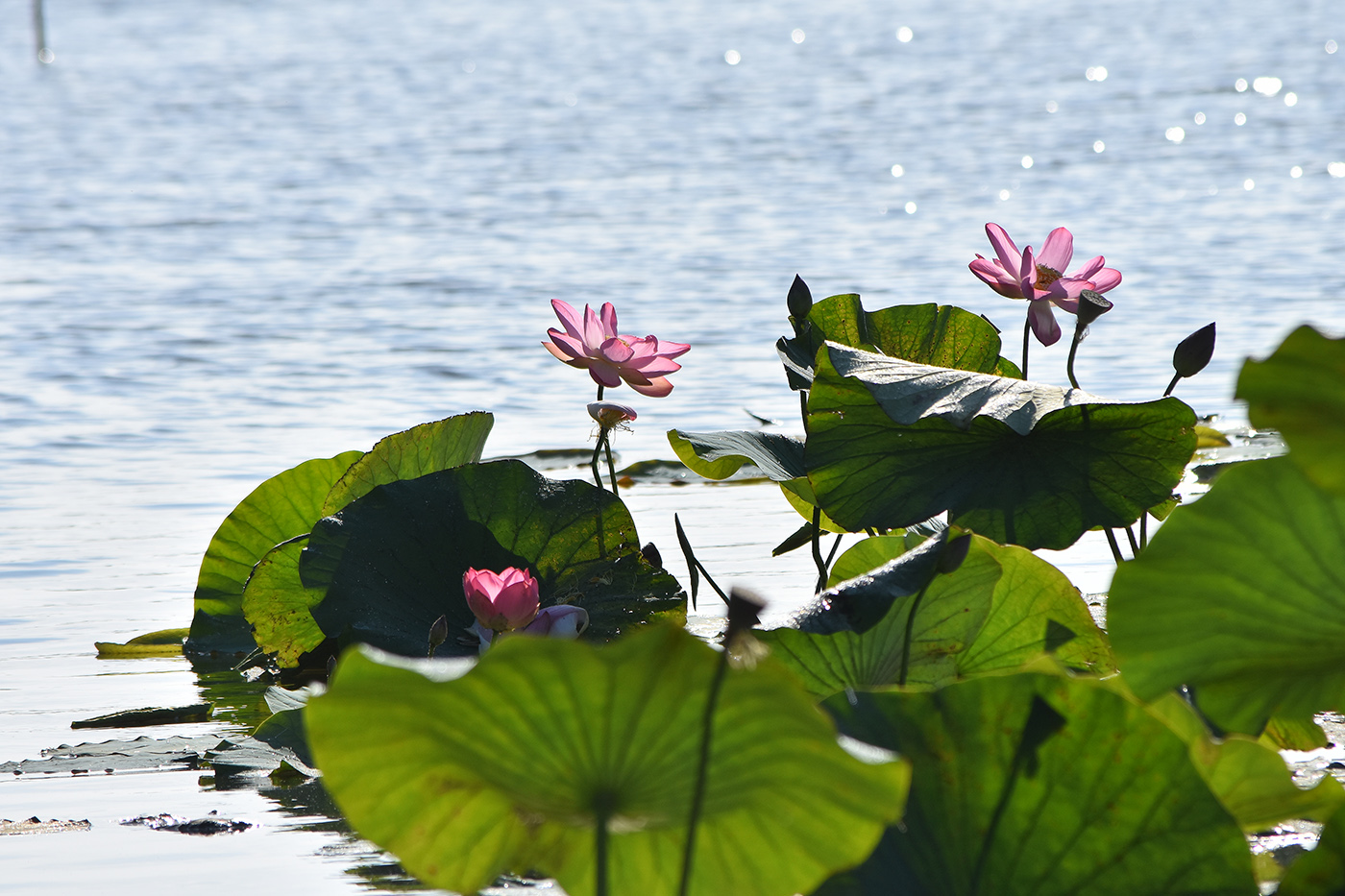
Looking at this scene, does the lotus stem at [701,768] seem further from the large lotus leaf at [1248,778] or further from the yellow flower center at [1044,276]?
the yellow flower center at [1044,276]

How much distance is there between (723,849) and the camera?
0.86m

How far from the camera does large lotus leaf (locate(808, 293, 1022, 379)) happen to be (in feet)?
5.84

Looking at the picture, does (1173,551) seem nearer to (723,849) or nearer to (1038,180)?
(723,849)

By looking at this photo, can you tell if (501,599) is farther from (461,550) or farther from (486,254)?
(486,254)

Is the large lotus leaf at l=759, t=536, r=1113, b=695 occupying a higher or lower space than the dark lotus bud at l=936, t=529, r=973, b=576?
lower

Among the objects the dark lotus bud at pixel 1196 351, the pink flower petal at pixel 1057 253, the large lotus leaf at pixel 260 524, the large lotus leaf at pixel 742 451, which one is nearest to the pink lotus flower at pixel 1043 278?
the pink flower petal at pixel 1057 253

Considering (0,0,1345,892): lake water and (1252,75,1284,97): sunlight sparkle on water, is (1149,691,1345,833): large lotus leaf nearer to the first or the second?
(0,0,1345,892): lake water

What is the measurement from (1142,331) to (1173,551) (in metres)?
3.70

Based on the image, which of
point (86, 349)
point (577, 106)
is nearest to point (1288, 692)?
point (86, 349)

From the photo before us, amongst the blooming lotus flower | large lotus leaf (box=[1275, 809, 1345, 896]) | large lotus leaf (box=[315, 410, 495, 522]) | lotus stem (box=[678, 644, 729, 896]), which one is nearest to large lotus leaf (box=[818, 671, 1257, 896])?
large lotus leaf (box=[1275, 809, 1345, 896])

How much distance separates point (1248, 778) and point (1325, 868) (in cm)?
8

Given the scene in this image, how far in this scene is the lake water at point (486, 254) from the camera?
7.76 ft

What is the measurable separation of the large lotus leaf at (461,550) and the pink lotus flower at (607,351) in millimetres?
129

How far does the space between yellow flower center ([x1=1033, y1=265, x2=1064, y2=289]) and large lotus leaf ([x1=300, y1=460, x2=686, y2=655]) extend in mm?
529
